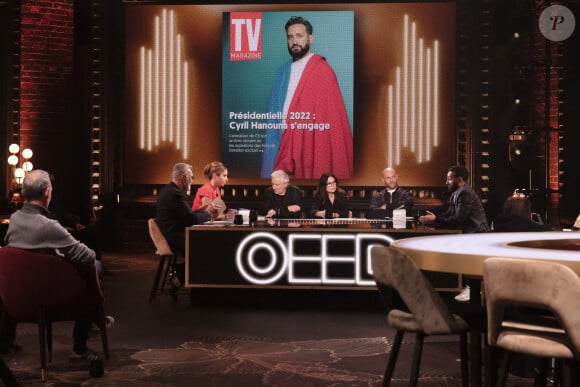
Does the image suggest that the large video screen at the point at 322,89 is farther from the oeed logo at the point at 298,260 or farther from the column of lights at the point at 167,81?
the oeed logo at the point at 298,260

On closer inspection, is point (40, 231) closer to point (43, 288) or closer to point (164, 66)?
point (43, 288)

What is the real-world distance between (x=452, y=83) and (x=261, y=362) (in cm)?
725

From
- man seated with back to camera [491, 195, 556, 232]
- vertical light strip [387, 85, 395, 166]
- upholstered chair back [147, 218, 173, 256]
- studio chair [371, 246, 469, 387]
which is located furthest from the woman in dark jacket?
studio chair [371, 246, 469, 387]

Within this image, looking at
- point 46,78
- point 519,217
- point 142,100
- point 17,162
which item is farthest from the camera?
point 142,100

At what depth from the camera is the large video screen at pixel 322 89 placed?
36.8 ft

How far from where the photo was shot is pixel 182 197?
7.34m

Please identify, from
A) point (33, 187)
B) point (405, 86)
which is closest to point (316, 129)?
point (405, 86)

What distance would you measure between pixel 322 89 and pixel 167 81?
223cm

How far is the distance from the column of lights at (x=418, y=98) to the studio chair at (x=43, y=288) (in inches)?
291

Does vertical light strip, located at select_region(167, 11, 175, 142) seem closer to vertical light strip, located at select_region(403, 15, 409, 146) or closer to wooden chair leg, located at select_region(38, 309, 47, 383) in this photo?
vertical light strip, located at select_region(403, 15, 409, 146)

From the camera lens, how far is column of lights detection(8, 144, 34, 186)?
10844 millimetres

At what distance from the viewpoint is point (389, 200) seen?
8828 millimetres

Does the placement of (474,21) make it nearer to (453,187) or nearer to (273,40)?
(273,40)

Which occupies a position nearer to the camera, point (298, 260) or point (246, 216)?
point (298, 260)
